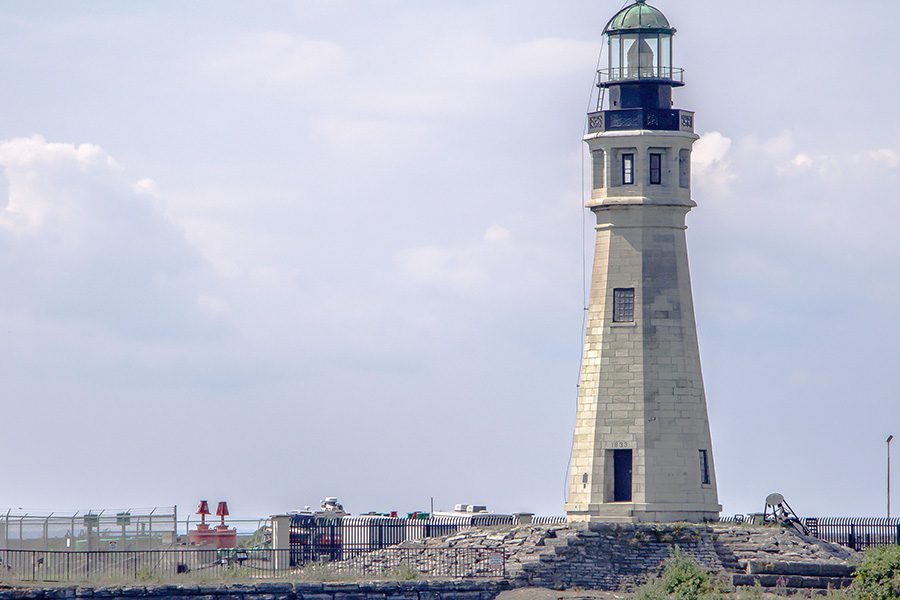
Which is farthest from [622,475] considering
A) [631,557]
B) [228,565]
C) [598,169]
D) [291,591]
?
[228,565]

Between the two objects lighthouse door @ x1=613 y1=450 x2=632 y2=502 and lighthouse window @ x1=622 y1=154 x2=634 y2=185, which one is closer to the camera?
lighthouse door @ x1=613 y1=450 x2=632 y2=502

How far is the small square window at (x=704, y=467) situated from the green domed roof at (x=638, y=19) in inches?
511

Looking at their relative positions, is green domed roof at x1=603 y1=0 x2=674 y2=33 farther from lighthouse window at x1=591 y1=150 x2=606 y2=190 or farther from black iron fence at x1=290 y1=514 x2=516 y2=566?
black iron fence at x1=290 y1=514 x2=516 y2=566

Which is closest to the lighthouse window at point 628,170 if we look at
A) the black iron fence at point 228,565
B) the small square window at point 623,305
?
the small square window at point 623,305

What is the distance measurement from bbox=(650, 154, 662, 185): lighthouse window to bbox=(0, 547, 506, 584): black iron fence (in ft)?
39.6

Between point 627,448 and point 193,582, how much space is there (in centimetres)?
1364

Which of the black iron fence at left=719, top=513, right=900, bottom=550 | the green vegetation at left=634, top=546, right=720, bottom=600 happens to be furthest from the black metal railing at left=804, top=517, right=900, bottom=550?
the green vegetation at left=634, top=546, right=720, bottom=600

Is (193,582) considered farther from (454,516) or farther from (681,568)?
(454,516)

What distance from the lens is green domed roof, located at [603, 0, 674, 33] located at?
56.7 m

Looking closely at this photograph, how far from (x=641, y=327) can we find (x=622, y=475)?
14.4ft

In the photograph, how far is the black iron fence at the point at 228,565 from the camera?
162 ft

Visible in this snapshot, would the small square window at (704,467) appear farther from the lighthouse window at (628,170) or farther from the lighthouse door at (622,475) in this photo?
the lighthouse window at (628,170)

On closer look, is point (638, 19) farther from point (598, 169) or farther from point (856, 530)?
point (856, 530)

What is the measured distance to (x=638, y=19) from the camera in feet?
186
